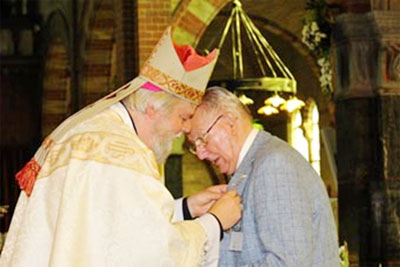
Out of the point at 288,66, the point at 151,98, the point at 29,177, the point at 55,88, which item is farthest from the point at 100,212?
the point at 288,66

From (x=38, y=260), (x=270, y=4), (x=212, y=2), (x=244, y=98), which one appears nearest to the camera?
(x=38, y=260)

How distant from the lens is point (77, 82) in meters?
18.3

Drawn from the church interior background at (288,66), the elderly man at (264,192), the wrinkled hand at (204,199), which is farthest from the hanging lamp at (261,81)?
the elderly man at (264,192)

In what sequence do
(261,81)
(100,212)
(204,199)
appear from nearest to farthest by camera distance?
(100,212) < (204,199) < (261,81)

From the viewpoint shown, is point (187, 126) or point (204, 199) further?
point (204, 199)

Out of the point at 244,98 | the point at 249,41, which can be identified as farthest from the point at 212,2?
the point at 249,41

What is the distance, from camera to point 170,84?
4645mm

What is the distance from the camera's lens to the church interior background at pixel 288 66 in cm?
982

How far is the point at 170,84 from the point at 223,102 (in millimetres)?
236

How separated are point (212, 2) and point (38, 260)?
962 cm

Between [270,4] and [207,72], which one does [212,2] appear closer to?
[270,4]

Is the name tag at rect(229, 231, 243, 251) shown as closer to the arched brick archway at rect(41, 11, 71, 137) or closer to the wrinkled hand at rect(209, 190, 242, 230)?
the wrinkled hand at rect(209, 190, 242, 230)

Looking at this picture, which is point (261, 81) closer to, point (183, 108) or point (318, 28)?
point (318, 28)

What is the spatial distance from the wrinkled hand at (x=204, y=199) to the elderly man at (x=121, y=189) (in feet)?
0.78
